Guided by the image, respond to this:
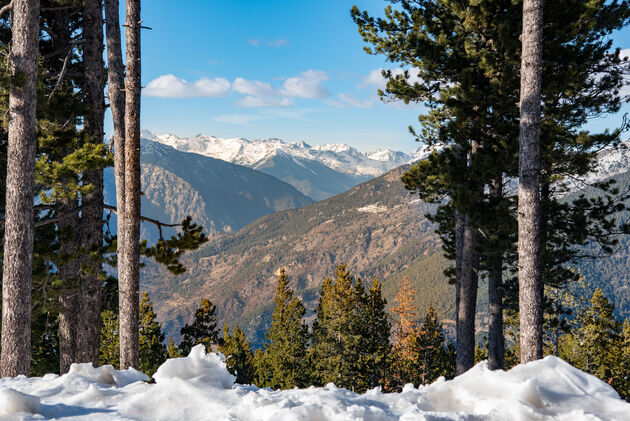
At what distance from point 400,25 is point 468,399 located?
1056cm

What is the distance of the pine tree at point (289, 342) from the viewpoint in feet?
135

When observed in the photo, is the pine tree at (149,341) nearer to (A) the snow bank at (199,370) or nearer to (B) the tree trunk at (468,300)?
(B) the tree trunk at (468,300)

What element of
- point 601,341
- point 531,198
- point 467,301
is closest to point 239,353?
point 601,341

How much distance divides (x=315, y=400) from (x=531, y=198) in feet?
18.6

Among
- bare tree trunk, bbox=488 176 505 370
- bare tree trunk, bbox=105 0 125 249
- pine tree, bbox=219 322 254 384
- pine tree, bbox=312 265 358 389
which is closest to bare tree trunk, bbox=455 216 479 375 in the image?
bare tree trunk, bbox=488 176 505 370

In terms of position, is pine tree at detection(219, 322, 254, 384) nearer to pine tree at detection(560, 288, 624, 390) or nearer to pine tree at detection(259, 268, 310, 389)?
pine tree at detection(259, 268, 310, 389)

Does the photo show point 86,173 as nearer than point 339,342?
Yes

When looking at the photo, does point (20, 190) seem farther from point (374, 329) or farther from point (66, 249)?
point (374, 329)

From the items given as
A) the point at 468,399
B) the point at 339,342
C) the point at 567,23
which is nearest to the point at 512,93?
the point at 567,23

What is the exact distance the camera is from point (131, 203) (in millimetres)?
8055

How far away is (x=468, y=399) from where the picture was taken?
351cm

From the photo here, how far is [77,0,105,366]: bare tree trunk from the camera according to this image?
9.41 meters

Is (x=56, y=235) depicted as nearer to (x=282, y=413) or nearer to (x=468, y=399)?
(x=282, y=413)

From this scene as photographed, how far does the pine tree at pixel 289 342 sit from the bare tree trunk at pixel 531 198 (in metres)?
34.1
